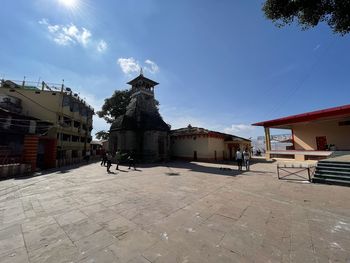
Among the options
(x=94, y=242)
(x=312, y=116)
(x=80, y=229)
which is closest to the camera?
(x=94, y=242)

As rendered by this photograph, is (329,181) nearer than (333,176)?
Yes

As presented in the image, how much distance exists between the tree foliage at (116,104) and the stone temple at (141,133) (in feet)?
28.5

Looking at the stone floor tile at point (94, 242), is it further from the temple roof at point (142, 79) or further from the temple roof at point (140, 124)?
the temple roof at point (142, 79)

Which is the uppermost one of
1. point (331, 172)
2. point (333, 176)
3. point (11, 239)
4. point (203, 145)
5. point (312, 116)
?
point (312, 116)

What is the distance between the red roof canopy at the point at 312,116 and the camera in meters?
13.9

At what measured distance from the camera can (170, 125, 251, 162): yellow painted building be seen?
22.8 metres

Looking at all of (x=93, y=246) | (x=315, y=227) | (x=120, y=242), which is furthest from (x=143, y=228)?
(x=315, y=227)

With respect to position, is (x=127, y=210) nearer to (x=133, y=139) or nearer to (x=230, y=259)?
(x=230, y=259)

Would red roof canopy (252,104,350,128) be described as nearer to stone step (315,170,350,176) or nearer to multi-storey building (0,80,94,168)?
stone step (315,170,350,176)

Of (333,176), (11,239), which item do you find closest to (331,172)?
(333,176)

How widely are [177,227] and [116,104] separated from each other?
32776 mm

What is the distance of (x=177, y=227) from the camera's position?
166 inches

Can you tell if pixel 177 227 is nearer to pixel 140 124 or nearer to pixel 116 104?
pixel 140 124

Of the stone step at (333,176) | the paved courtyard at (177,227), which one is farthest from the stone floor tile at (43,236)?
the stone step at (333,176)
